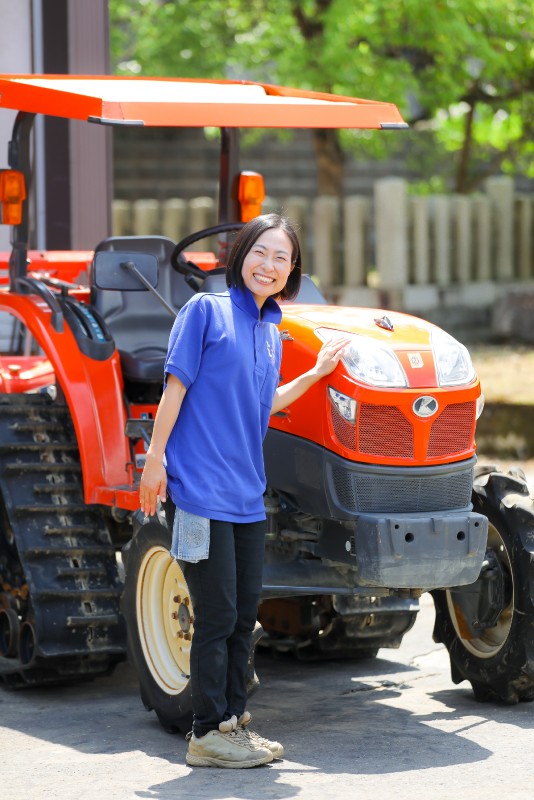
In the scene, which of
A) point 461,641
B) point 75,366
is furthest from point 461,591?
point 75,366

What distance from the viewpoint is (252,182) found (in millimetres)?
7215

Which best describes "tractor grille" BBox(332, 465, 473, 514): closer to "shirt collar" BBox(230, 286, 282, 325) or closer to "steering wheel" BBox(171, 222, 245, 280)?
"shirt collar" BBox(230, 286, 282, 325)

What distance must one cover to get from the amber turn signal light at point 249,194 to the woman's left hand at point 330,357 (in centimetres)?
176

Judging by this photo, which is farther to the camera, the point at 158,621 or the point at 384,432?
the point at 158,621

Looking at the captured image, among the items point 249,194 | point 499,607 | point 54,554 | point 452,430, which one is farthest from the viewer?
point 249,194

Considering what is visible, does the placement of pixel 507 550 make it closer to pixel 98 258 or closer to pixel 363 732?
pixel 363 732

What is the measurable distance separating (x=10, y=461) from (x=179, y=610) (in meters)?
1.12

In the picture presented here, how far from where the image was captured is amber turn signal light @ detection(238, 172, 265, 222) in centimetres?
721

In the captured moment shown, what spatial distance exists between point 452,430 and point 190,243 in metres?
1.61

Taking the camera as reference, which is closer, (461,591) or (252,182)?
(461,591)

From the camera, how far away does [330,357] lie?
5.57m

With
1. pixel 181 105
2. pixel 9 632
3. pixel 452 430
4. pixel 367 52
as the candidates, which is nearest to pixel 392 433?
pixel 452 430

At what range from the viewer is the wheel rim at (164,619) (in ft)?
19.0

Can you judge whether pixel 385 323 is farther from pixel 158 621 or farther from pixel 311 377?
pixel 158 621
